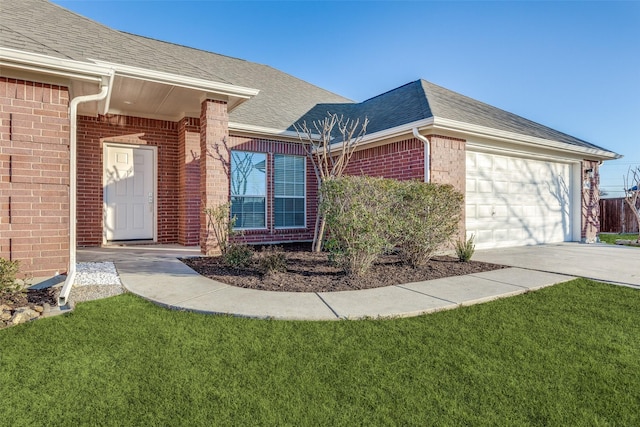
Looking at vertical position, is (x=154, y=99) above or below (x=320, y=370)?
above

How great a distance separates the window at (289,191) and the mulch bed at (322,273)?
114 inches

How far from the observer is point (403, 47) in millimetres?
9969

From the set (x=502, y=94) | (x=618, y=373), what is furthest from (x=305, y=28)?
(x=618, y=373)

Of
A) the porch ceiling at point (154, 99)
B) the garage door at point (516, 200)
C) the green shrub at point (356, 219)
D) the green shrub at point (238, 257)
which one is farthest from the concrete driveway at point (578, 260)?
the porch ceiling at point (154, 99)

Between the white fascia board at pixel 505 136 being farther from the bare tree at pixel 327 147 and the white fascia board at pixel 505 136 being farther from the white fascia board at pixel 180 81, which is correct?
the white fascia board at pixel 180 81

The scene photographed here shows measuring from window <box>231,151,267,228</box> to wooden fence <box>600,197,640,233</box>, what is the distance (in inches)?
633

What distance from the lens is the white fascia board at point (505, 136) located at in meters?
7.52

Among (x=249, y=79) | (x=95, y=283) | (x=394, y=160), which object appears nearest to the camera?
(x=95, y=283)

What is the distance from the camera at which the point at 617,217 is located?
16.3m

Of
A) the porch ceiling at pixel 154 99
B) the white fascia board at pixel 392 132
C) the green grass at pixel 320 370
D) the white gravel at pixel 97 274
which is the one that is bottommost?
the green grass at pixel 320 370

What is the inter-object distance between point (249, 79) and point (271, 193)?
13.8 ft

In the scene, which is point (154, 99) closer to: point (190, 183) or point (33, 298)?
point (190, 183)

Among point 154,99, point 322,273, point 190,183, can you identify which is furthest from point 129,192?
point 322,273

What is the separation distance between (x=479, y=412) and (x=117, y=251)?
738cm
